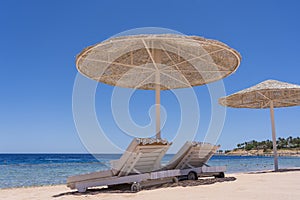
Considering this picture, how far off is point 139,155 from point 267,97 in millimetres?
7339

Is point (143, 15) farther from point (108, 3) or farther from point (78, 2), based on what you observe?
point (78, 2)

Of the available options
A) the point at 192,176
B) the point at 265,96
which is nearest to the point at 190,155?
the point at 192,176

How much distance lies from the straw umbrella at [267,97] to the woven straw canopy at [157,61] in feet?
7.90

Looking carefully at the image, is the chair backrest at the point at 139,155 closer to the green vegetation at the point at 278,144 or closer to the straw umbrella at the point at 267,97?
the straw umbrella at the point at 267,97

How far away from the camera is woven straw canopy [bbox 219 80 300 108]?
9992 mm

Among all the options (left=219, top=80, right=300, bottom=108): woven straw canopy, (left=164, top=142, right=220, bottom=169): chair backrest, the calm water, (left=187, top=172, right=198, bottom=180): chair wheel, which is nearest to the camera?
(left=164, top=142, right=220, bottom=169): chair backrest

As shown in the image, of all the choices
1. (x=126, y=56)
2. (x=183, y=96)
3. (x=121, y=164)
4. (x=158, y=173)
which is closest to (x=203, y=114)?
(x=183, y=96)

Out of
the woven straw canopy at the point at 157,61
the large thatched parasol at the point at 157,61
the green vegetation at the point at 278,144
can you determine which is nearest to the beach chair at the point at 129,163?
the large thatched parasol at the point at 157,61

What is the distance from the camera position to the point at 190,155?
22.4ft

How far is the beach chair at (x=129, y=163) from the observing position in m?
5.42

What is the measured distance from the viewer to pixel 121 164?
5.53 meters

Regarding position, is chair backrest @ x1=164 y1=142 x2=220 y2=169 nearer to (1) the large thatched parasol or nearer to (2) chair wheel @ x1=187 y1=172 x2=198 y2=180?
(2) chair wheel @ x1=187 y1=172 x2=198 y2=180

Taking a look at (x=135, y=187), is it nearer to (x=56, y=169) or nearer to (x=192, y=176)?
(x=192, y=176)

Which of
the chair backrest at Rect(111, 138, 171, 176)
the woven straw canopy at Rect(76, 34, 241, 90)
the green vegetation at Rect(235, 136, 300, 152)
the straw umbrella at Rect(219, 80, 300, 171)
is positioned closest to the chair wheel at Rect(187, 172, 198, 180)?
the chair backrest at Rect(111, 138, 171, 176)
